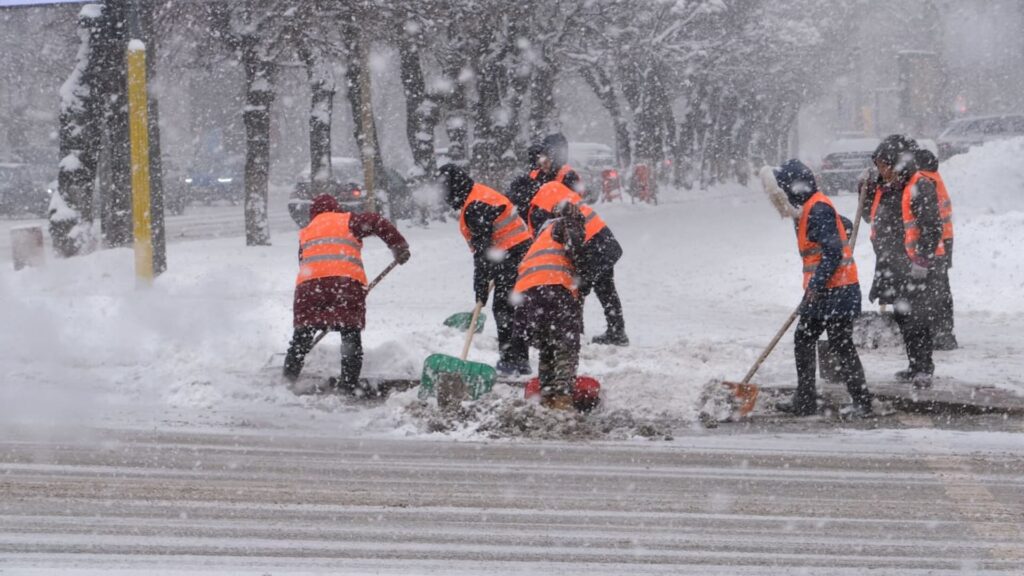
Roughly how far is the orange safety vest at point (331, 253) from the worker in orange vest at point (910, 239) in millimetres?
3670

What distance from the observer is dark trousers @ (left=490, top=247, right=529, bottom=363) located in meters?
9.38

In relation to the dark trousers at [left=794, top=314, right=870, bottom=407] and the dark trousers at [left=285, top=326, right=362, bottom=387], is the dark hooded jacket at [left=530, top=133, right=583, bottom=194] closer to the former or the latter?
the dark trousers at [left=285, top=326, right=362, bottom=387]

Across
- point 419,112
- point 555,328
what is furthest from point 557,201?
point 419,112

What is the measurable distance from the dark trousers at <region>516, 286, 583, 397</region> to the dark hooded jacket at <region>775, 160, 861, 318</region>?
1440mm

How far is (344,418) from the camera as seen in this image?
8250 millimetres

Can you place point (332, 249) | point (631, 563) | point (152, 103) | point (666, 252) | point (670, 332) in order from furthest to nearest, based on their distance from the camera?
point (666, 252) → point (152, 103) → point (670, 332) → point (332, 249) → point (631, 563)

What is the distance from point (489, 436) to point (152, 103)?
10829mm

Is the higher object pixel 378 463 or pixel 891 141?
pixel 891 141

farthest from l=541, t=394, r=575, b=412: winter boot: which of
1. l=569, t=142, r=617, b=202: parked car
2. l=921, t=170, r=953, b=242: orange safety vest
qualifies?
l=569, t=142, r=617, b=202: parked car

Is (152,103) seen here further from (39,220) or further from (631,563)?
(39,220)

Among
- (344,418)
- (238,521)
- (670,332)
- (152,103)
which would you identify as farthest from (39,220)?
(238,521)

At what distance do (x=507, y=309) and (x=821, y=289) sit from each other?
2.52 metres

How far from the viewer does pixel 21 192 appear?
32.5 metres

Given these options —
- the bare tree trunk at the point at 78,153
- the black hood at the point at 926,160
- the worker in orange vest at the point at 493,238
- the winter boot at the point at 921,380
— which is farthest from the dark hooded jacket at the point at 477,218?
the bare tree trunk at the point at 78,153
